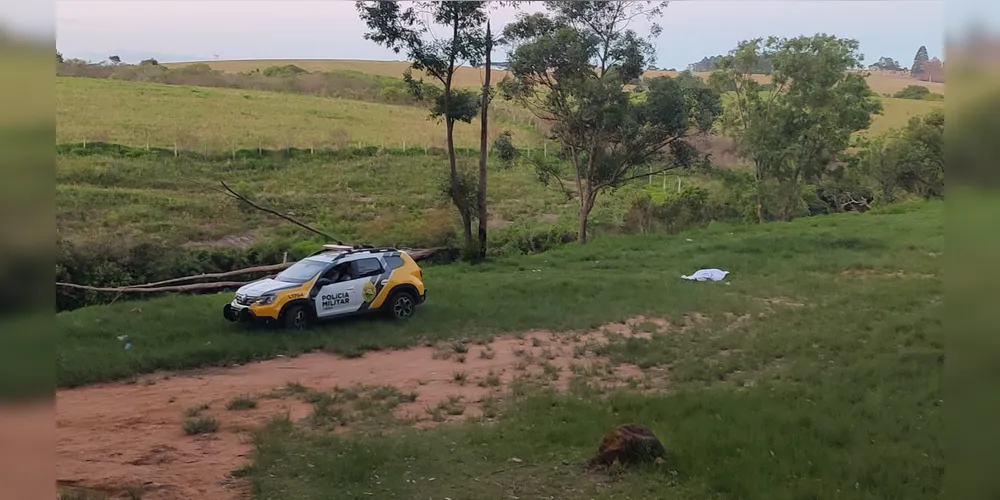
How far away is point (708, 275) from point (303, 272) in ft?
17.9

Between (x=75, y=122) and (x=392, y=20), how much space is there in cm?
731

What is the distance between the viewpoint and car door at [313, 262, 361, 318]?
7.80 meters

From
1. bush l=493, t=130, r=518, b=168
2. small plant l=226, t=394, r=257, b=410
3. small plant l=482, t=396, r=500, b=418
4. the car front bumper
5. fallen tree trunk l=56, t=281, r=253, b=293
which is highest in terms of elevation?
bush l=493, t=130, r=518, b=168

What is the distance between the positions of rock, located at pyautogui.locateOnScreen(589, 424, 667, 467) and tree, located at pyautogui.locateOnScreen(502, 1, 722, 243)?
29.9 feet

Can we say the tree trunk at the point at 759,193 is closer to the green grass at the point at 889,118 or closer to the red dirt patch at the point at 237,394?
the green grass at the point at 889,118

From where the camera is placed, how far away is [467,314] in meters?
8.38

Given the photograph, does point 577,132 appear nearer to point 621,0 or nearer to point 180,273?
point 621,0

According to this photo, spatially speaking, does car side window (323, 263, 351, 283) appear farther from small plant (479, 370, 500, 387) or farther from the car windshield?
small plant (479, 370, 500, 387)

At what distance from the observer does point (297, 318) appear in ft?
25.4

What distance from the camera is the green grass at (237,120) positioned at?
1493 centimetres

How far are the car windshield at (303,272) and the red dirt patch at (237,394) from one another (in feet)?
3.64

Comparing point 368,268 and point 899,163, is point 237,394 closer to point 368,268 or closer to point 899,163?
point 368,268

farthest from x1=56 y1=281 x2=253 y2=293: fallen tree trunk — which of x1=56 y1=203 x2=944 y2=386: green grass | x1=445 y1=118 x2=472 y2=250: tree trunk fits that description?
x1=445 y1=118 x2=472 y2=250: tree trunk
